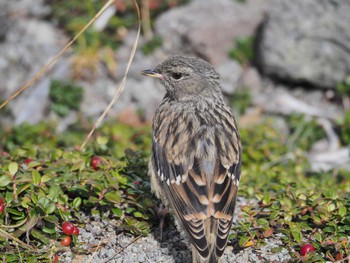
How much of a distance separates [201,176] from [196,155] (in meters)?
0.28

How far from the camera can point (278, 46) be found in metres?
11.8

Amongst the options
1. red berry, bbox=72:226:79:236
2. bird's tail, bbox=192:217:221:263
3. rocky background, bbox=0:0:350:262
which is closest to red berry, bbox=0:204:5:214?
red berry, bbox=72:226:79:236

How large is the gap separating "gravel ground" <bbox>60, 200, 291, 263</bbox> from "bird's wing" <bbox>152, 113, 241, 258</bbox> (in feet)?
1.43

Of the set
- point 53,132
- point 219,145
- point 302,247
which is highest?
point 219,145

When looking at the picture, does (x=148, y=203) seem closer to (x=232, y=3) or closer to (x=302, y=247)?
(x=302, y=247)

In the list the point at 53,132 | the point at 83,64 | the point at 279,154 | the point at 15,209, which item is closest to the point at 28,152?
the point at 15,209

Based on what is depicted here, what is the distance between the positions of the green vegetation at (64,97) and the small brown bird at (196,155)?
14.9ft

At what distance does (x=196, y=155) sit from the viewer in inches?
240

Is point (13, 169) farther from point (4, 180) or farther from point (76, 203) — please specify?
point (76, 203)

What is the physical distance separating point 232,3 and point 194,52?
1.52 metres

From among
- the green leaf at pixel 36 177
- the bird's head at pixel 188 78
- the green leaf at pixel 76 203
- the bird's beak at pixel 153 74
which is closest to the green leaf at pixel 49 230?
the green leaf at pixel 76 203

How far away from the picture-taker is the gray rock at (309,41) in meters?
11.6

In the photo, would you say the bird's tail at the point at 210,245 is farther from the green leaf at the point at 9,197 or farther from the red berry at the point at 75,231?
the green leaf at the point at 9,197

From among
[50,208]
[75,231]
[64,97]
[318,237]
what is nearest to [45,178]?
[50,208]
